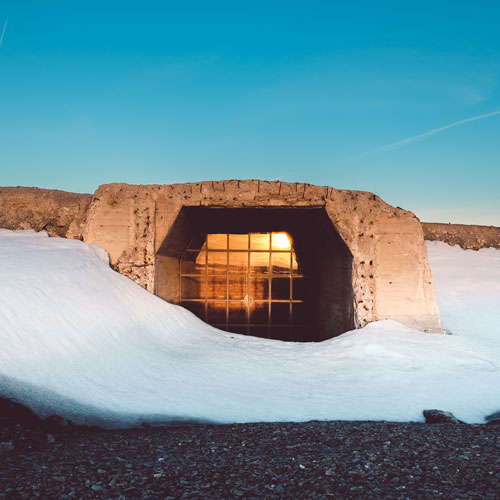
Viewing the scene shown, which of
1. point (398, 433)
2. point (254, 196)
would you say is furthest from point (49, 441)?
point (254, 196)

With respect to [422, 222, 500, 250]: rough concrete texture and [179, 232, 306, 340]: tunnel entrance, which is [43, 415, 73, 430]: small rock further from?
[422, 222, 500, 250]: rough concrete texture

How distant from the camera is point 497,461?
2.24 metres

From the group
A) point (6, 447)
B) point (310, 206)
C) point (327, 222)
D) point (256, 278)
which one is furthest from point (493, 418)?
point (256, 278)

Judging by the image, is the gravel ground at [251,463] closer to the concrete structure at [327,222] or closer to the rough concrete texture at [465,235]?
the concrete structure at [327,222]

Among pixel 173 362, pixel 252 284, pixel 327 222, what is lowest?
pixel 173 362

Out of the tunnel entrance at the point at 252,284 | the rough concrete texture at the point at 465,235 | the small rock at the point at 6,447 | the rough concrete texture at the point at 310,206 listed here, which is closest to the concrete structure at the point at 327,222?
the rough concrete texture at the point at 310,206

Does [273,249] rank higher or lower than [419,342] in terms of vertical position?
higher

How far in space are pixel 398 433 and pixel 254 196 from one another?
3.96 metres

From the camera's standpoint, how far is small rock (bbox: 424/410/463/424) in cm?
336

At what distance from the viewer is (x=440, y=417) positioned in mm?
3393

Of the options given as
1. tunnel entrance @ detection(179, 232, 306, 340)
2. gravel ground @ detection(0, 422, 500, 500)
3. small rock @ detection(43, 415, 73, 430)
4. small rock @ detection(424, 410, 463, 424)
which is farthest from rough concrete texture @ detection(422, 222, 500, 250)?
small rock @ detection(43, 415, 73, 430)

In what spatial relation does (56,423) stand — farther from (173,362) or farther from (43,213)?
(43,213)

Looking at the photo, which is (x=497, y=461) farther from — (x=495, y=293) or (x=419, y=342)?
(x=495, y=293)

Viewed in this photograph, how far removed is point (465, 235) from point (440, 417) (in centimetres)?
1060
